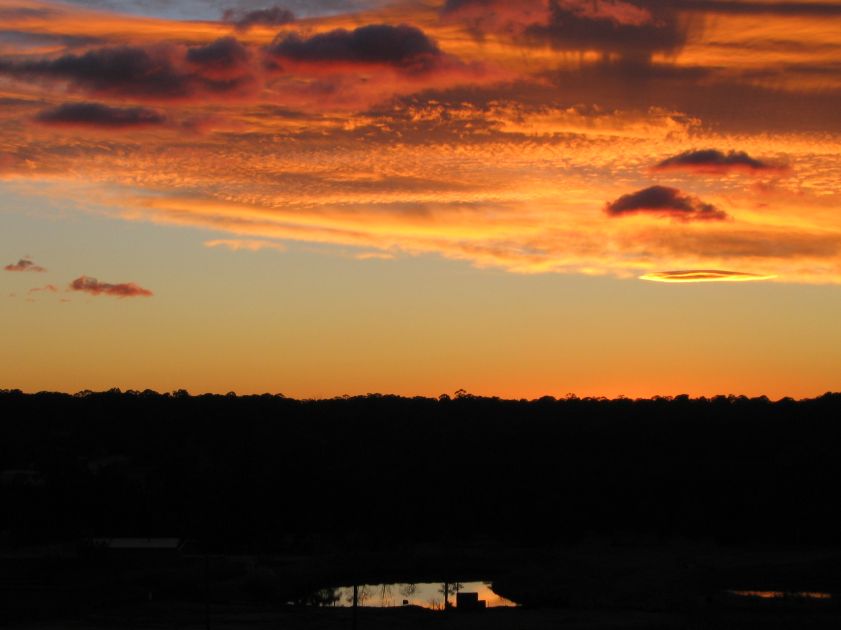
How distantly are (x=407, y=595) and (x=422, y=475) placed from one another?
31.5 metres

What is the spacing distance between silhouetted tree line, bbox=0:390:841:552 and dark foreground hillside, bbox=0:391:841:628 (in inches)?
8.7

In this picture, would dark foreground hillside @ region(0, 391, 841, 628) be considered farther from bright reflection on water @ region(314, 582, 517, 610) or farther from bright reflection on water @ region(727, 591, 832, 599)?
bright reflection on water @ region(314, 582, 517, 610)

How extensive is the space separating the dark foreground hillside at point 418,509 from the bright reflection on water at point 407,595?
0.76 meters

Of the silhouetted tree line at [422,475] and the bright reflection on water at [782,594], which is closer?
the bright reflection on water at [782,594]

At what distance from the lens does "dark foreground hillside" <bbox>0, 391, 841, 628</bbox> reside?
6175 cm

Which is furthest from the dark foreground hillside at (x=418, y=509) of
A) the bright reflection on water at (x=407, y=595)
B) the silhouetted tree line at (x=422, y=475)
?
the bright reflection on water at (x=407, y=595)

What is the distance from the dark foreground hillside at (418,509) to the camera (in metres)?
61.8

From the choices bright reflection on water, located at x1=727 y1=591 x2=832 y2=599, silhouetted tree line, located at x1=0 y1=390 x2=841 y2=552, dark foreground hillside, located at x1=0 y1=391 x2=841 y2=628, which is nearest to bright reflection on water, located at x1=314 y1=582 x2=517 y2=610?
dark foreground hillside, located at x1=0 y1=391 x2=841 y2=628

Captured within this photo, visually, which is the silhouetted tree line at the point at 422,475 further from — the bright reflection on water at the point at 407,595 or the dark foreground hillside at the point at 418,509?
the bright reflection on water at the point at 407,595

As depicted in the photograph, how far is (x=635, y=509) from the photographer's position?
95562 mm

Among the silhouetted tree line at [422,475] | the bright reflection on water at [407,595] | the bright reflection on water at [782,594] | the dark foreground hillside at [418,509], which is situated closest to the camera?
the dark foreground hillside at [418,509]

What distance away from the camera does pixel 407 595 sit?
234ft

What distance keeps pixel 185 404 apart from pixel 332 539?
4948 cm

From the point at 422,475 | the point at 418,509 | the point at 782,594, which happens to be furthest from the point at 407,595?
the point at 422,475
